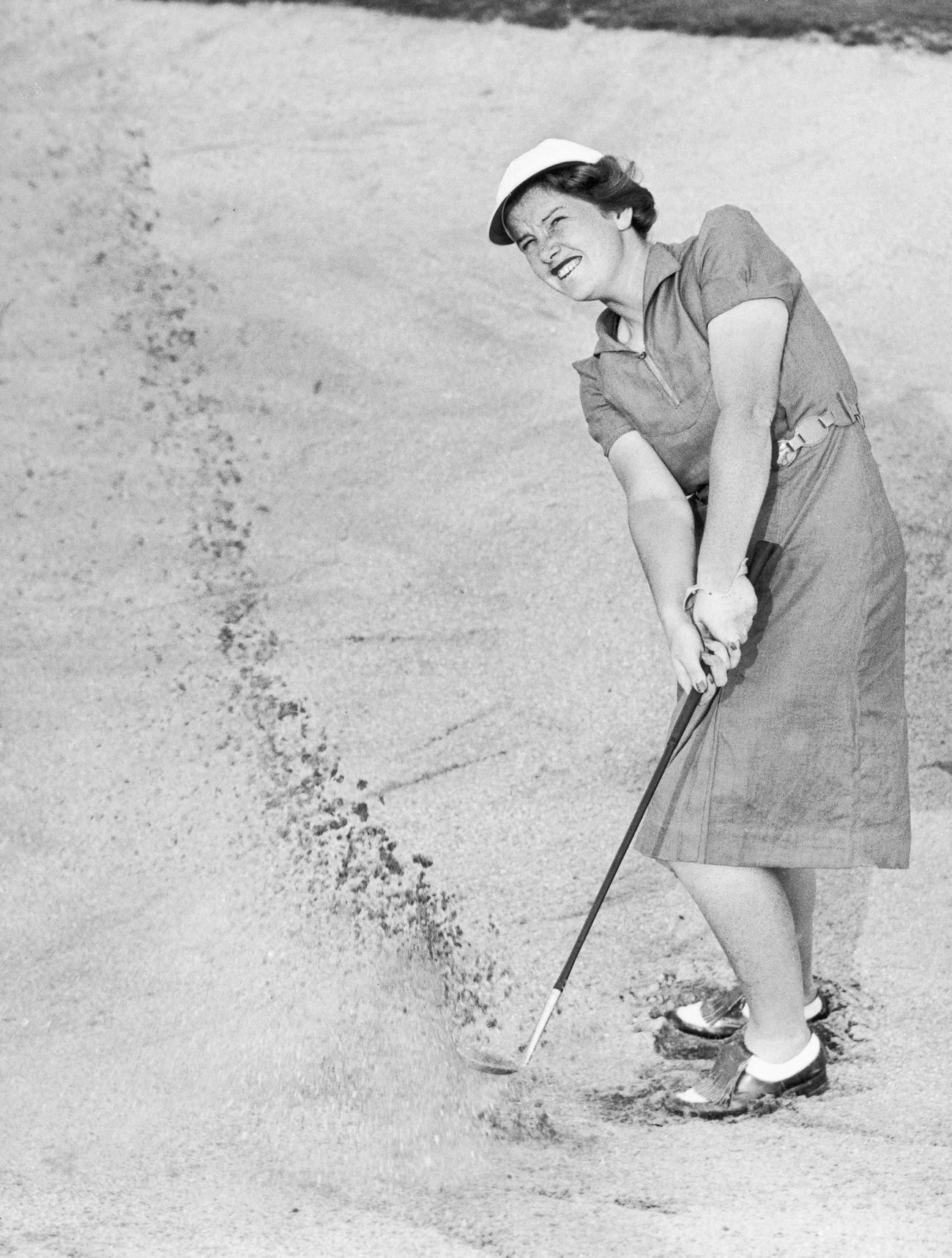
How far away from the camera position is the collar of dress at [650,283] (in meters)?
1.82

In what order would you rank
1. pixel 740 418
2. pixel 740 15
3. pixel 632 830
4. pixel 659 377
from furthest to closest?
pixel 740 15, pixel 632 830, pixel 659 377, pixel 740 418

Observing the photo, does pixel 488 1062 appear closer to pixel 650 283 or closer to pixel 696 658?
pixel 696 658

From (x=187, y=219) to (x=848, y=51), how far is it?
2101 mm

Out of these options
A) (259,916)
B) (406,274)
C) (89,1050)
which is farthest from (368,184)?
(89,1050)

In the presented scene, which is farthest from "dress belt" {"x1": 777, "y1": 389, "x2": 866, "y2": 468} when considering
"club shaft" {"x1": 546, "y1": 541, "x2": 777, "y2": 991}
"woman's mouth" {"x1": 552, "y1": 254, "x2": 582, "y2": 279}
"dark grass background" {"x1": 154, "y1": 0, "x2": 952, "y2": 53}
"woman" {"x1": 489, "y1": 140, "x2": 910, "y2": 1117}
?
"dark grass background" {"x1": 154, "y1": 0, "x2": 952, "y2": 53}

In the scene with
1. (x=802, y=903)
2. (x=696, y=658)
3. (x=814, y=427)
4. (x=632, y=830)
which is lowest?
(x=802, y=903)

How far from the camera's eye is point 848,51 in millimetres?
4488

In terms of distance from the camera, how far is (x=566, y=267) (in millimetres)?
1868

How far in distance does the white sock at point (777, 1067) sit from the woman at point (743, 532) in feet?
0.44


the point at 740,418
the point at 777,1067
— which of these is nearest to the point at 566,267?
the point at 740,418

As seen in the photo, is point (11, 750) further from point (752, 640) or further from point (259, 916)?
point (752, 640)

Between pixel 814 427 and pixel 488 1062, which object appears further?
pixel 488 1062

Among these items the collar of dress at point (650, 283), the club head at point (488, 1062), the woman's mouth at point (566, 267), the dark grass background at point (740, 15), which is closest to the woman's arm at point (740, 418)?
the collar of dress at point (650, 283)

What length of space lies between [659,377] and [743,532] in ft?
0.78
